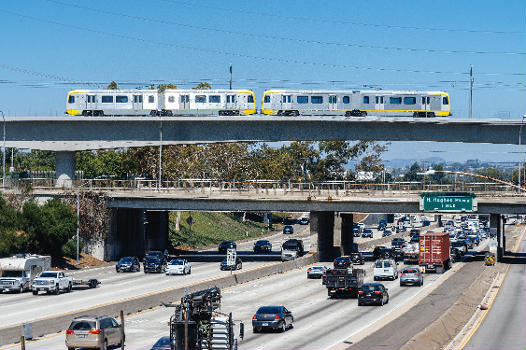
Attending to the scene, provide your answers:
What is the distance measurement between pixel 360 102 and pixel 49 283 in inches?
1738

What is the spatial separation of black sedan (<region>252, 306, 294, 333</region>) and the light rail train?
5108 cm

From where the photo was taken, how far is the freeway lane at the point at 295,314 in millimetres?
38500

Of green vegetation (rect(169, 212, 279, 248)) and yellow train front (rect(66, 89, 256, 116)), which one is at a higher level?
yellow train front (rect(66, 89, 256, 116))

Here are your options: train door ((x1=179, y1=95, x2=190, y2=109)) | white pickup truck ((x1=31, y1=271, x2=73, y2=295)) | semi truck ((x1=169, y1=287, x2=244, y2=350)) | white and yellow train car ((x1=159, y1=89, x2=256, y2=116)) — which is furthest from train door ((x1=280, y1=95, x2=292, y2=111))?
semi truck ((x1=169, y1=287, x2=244, y2=350))

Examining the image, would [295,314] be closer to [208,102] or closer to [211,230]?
[208,102]

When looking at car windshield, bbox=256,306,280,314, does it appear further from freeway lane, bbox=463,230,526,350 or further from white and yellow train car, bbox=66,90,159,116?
white and yellow train car, bbox=66,90,159,116

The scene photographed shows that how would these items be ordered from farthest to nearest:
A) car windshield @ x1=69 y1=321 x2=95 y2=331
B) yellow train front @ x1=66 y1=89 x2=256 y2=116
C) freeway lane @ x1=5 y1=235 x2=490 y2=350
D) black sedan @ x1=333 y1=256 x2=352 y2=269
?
yellow train front @ x1=66 y1=89 x2=256 y2=116 → black sedan @ x1=333 y1=256 x2=352 y2=269 → freeway lane @ x1=5 y1=235 x2=490 y2=350 → car windshield @ x1=69 y1=321 x2=95 y2=331

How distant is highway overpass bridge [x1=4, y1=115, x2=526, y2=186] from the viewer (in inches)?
3425

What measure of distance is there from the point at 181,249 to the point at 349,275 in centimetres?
5669

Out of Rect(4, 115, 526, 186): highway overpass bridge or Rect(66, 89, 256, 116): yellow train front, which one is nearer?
Rect(4, 115, 526, 186): highway overpass bridge

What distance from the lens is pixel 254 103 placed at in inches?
3681

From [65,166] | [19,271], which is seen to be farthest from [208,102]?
[19,271]

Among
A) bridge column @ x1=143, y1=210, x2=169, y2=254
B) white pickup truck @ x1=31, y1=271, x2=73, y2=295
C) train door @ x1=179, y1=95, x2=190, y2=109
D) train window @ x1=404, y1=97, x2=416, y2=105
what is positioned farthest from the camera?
bridge column @ x1=143, y1=210, x2=169, y2=254

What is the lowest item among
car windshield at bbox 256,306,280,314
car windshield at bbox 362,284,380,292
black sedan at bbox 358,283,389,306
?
black sedan at bbox 358,283,389,306
